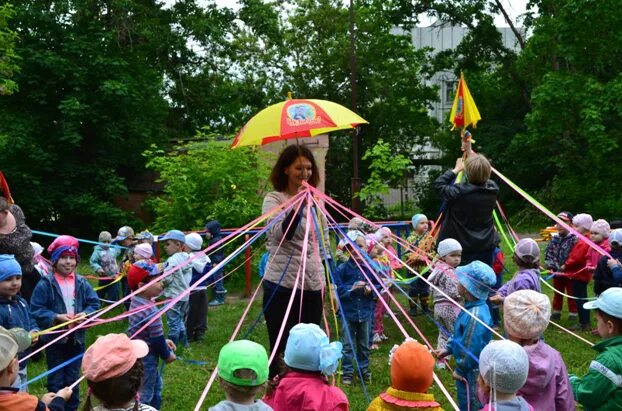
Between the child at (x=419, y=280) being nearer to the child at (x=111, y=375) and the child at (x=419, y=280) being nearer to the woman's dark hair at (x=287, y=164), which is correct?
the woman's dark hair at (x=287, y=164)

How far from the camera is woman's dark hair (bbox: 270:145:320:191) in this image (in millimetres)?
4203

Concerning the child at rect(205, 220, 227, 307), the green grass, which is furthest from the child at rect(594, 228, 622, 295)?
the child at rect(205, 220, 227, 307)

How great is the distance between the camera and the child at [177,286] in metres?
6.56

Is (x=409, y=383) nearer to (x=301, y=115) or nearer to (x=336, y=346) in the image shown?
(x=336, y=346)

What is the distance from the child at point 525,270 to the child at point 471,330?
58cm

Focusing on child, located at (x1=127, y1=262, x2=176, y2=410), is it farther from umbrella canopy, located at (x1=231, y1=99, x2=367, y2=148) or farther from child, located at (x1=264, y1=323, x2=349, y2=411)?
child, located at (x1=264, y1=323, x2=349, y2=411)

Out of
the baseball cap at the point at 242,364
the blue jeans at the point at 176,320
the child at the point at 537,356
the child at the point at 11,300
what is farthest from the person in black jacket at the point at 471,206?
the child at the point at 11,300

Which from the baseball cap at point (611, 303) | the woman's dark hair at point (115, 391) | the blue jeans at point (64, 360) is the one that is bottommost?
the blue jeans at point (64, 360)

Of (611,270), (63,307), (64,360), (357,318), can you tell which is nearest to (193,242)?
(357,318)

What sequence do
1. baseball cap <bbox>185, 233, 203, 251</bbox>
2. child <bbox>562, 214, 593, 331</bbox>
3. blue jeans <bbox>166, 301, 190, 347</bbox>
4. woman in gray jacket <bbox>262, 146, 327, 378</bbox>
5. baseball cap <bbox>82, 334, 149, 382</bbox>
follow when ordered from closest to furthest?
baseball cap <bbox>82, 334, 149, 382</bbox> → woman in gray jacket <bbox>262, 146, 327, 378</bbox> → blue jeans <bbox>166, 301, 190, 347</bbox> → baseball cap <bbox>185, 233, 203, 251</bbox> → child <bbox>562, 214, 593, 331</bbox>

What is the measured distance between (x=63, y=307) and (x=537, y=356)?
315 centimetres

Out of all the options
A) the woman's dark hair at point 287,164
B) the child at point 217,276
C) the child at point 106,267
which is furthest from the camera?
the child at point 217,276

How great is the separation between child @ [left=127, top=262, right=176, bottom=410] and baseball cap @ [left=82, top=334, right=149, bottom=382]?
5.64 ft

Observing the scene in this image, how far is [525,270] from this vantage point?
5062 millimetres
